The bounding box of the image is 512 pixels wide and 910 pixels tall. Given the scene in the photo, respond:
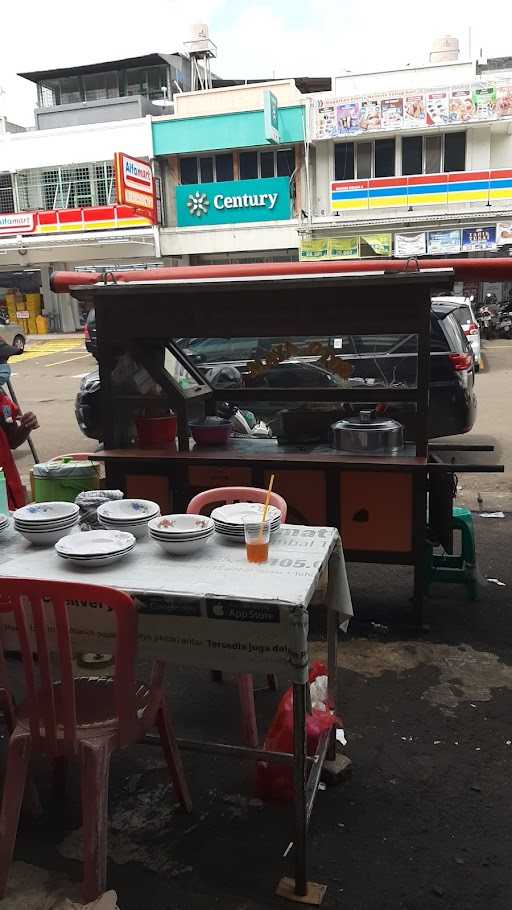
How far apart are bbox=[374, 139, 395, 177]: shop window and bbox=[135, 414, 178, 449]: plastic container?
21.4 meters

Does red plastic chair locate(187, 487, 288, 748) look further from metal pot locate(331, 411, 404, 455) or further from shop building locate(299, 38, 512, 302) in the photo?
shop building locate(299, 38, 512, 302)

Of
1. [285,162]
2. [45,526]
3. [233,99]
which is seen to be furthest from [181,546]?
[233,99]

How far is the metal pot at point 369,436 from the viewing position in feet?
15.6

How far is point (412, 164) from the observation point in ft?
77.8

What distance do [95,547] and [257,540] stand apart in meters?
0.66

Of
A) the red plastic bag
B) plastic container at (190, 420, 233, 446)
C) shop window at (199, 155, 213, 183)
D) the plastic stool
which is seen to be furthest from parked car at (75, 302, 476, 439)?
shop window at (199, 155, 213, 183)

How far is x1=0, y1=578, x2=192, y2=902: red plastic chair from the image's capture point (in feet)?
7.98

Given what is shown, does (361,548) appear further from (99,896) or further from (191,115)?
(191,115)

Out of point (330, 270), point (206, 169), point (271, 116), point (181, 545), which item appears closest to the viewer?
point (181, 545)

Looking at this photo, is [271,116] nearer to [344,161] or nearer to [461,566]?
[344,161]

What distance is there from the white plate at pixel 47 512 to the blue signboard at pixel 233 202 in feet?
75.8

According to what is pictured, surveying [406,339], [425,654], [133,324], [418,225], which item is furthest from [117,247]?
[425,654]

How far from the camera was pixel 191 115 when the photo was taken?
25.0m

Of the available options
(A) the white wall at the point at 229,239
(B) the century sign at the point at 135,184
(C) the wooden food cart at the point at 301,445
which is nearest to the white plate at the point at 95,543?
(C) the wooden food cart at the point at 301,445
